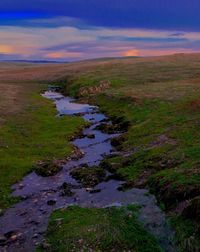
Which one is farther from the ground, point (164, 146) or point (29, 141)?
point (164, 146)

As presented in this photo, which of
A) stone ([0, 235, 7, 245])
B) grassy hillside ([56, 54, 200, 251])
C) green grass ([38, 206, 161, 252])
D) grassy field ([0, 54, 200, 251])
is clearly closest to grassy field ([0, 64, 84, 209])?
grassy field ([0, 54, 200, 251])

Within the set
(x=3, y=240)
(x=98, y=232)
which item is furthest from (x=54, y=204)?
(x=98, y=232)

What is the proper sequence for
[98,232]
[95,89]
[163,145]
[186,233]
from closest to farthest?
1. [186,233]
2. [98,232]
3. [163,145]
4. [95,89]

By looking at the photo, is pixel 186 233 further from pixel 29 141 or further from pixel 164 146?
pixel 29 141

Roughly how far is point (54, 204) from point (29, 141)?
19206mm

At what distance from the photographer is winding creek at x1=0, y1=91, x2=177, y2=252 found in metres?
23.4

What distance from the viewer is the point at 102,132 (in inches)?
2053

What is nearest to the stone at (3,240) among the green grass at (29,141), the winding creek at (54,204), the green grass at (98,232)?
the winding creek at (54,204)

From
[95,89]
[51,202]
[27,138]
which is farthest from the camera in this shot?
[95,89]

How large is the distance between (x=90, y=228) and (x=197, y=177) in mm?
8149

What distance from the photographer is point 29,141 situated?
4681cm

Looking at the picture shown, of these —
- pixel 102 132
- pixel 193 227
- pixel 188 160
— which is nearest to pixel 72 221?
pixel 193 227

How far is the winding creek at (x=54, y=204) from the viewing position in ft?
76.6

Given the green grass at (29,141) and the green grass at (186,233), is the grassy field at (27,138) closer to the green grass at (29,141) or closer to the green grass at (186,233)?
the green grass at (29,141)
